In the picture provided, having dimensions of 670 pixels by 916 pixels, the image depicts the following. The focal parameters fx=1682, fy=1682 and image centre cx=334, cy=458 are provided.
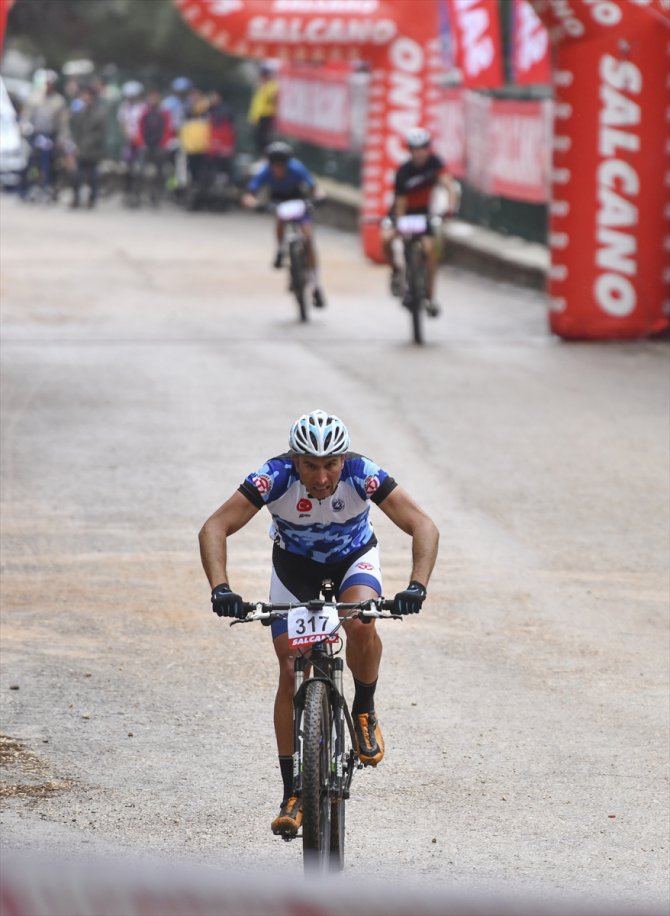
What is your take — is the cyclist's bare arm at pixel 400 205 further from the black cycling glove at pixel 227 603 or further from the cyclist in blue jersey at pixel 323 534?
the black cycling glove at pixel 227 603

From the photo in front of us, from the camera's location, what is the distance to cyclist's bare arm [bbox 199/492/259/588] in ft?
16.7

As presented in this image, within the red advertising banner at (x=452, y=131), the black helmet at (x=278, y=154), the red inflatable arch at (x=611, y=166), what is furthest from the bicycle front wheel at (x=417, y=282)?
the red advertising banner at (x=452, y=131)

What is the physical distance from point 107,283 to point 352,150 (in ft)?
34.3

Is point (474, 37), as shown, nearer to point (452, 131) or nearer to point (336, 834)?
point (452, 131)

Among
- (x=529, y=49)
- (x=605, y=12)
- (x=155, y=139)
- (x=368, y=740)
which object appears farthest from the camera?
(x=155, y=139)

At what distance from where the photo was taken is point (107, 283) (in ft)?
72.1

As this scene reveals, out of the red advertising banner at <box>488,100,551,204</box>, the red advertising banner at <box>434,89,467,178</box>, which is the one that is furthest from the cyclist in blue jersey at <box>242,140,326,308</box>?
the red advertising banner at <box>434,89,467,178</box>

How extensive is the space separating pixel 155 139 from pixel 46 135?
7.57ft

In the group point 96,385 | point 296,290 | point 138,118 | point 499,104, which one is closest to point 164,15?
point 138,118

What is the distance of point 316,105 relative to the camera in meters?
33.0

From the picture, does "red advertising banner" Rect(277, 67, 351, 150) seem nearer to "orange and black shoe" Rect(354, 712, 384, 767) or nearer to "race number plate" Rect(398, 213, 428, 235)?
"race number plate" Rect(398, 213, 428, 235)

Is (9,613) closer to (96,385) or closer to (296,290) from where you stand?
(96,385)

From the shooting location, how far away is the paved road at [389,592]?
5.51 metres

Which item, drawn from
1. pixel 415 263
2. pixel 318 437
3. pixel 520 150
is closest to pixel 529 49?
pixel 520 150
